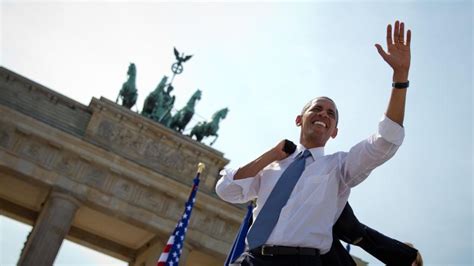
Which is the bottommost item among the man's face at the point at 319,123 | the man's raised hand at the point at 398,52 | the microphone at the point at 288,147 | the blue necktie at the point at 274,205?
the blue necktie at the point at 274,205

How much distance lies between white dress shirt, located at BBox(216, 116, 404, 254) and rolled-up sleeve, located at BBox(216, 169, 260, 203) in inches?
9.3

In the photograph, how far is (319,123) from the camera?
302 centimetres

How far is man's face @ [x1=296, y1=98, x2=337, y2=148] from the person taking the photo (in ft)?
9.96

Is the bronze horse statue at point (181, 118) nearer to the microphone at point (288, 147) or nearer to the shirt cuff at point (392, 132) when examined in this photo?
the microphone at point (288, 147)

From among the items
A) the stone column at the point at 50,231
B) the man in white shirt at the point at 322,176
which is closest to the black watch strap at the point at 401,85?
the man in white shirt at the point at 322,176

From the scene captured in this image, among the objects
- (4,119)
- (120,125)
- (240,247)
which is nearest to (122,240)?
(120,125)

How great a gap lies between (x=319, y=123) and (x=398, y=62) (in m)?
0.60

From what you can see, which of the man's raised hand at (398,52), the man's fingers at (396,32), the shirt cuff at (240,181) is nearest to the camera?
the man's raised hand at (398,52)

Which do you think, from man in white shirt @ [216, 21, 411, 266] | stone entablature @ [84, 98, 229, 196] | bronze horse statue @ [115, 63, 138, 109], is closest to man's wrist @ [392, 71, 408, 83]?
man in white shirt @ [216, 21, 411, 266]

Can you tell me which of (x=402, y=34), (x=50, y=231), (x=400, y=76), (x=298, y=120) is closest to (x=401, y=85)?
(x=400, y=76)

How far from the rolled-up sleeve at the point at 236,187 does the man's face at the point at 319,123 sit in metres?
0.43

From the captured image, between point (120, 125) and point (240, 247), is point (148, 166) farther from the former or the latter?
point (240, 247)

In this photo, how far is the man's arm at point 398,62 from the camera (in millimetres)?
2539

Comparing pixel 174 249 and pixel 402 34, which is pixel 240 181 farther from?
pixel 174 249
